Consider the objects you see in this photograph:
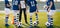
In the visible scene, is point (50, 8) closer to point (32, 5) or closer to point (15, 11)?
point (32, 5)

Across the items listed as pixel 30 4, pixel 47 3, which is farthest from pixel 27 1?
pixel 47 3

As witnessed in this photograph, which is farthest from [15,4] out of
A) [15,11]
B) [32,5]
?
[32,5]

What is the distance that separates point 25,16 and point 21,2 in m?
0.26

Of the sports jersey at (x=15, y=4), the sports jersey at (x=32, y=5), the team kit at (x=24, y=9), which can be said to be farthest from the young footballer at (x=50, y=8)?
the sports jersey at (x=15, y=4)

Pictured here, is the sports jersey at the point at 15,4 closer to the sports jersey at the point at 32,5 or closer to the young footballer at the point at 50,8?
the sports jersey at the point at 32,5

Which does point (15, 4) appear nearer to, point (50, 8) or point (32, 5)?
point (32, 5)

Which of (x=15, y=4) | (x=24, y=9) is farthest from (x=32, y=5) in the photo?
(x=15, y=4)

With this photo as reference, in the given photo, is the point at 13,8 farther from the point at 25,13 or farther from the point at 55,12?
the point at 55,12

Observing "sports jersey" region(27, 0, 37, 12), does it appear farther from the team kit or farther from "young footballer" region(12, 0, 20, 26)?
"young footballer" region(12, 0, 20, 26)

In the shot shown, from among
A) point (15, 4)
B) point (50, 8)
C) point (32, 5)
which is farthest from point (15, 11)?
point (50, 8)

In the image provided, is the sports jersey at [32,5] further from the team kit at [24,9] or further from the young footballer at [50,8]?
the young footballer at [50,8]

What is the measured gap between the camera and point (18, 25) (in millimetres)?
3348

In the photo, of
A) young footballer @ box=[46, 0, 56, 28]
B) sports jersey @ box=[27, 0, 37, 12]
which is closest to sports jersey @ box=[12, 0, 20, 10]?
sports jersey @ box=[27, 0, 37, 12]

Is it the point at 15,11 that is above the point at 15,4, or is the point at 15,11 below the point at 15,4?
below
